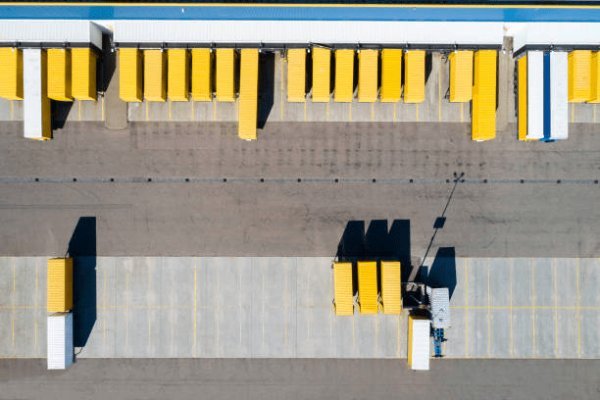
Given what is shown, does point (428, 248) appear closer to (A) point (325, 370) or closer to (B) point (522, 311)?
(B) point (522, 311)

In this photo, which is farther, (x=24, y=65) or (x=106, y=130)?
(x=106, y=130)

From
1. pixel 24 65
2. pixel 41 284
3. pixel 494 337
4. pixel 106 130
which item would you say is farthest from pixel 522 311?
pixel 24 65

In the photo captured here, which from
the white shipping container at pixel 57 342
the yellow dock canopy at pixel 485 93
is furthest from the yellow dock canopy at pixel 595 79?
the white shipping container at pixel 57 342

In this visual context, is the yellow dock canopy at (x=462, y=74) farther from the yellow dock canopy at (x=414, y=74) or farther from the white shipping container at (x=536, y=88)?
the white shipping container at (x=536, y=88)

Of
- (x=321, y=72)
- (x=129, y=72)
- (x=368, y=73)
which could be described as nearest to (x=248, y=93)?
(x=321, y=72)

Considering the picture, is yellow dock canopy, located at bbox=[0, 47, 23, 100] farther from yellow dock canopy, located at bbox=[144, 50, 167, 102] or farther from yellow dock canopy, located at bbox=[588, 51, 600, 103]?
yellow dock canopy, located at bbox=[588, 51, 600, 103]

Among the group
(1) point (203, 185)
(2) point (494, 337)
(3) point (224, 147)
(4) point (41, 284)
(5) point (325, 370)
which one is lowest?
(5) point (325, 370)

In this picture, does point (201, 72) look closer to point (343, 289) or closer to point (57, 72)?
point (57, 72)
